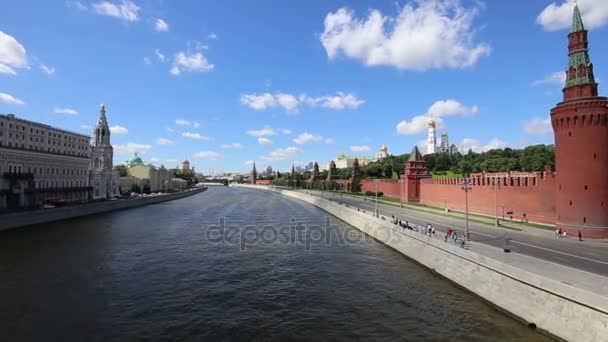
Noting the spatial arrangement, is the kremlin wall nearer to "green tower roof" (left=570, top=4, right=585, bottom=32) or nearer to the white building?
"green tower roof" (left=570, top=4, right=585, bottom=32)

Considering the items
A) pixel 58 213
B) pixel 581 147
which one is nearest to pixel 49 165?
pixel 58 213

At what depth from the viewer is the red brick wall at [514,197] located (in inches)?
1396

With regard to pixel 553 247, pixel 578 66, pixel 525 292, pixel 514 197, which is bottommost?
pixel 525 292

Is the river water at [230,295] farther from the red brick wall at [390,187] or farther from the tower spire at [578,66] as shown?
the red brick wall at [390,187]

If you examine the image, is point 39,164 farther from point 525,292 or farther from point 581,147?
point 581,147

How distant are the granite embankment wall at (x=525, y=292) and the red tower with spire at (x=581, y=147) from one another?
510 inches

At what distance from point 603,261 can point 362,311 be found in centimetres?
1449

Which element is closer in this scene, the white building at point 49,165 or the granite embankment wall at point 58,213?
the granite embankment wall at point 58,213

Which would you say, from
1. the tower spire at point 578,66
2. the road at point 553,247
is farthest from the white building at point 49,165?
the tower spire at point 578,66

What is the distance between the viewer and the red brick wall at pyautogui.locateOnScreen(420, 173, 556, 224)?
35.5m

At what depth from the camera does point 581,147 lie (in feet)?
97.2

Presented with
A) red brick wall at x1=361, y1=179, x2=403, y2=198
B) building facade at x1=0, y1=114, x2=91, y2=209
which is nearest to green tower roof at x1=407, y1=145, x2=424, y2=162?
red brick wall at x1=361, y1=179, x2=403, y2=198

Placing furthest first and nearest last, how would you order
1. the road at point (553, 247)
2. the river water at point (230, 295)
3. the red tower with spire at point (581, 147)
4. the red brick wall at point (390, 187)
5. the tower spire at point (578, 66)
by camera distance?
the red brick wall at point (390, 187) < the tower spire at point (578, 66) < the red tower with spire at point (581, 147) < the road at point (553, 247) < the river water at point (230, 295)

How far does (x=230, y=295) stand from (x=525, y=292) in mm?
14484
